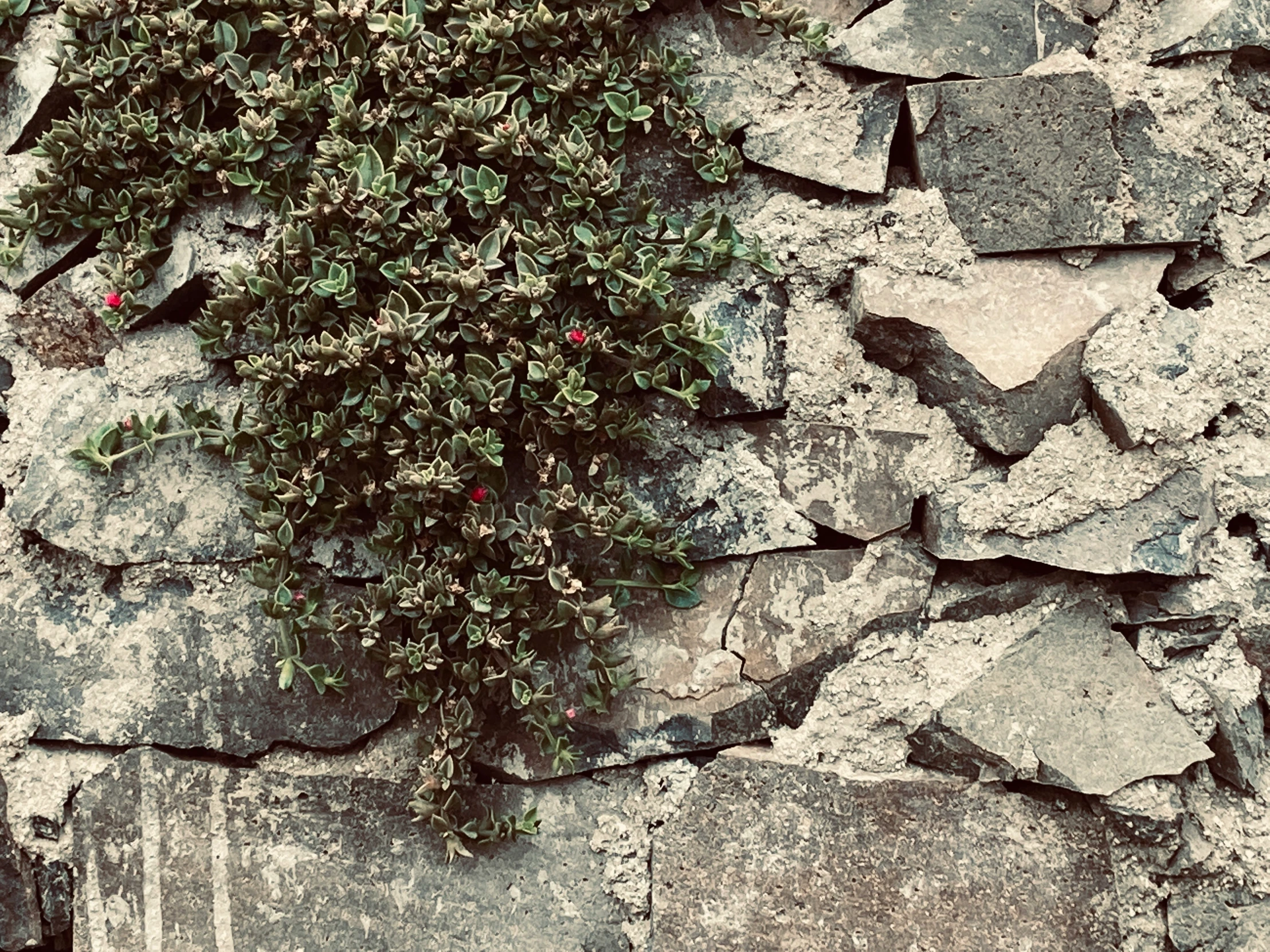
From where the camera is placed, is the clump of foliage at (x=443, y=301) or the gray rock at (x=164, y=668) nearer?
the clump of foliage at (x=443, y=301)

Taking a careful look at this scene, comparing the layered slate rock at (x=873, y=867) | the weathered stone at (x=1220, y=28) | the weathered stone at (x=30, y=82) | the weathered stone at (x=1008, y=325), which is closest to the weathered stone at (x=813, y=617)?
the layered slate rock at (x=873, y=867)

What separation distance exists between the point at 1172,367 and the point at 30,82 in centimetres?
173

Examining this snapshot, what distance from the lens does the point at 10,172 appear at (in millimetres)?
1537

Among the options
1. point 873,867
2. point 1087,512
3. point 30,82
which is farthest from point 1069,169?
point 30,82

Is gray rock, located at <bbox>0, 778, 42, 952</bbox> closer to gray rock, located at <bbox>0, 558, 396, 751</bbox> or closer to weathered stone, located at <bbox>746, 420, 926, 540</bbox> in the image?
gray rock, located at <bbox>0, 558, 396, 751</bbox>

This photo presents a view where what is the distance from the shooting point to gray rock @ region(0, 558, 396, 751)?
1.45 metres

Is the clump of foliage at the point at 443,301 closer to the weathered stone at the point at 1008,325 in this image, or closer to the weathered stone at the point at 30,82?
the weathered stone at the point at 30,82

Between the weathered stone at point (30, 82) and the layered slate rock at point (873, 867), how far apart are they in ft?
4.65

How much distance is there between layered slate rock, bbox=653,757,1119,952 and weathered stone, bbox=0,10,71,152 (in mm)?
1417

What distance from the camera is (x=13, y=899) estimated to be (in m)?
1.45

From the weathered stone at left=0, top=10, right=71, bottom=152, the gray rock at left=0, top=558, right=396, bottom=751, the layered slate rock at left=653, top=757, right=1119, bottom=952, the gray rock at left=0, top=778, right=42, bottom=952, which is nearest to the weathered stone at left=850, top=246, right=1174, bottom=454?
the layered slate rock at left=653, top=757, right=1119, bottom=952

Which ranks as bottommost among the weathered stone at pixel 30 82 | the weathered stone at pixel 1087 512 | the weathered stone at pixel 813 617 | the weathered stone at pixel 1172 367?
the weathered stone at pixel 813 617

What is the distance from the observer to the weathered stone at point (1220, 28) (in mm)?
1359

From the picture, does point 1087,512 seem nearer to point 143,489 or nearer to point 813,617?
point 813,617
